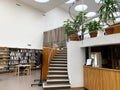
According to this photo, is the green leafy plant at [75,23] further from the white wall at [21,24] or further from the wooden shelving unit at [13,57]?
the white wall at [21,24]

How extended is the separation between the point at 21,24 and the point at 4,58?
140 inches

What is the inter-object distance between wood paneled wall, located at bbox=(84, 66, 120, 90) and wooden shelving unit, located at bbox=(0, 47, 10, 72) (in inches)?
291

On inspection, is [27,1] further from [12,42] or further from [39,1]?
[12,42]

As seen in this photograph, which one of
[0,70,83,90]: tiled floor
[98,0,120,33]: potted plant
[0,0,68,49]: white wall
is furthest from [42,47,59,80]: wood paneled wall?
[0,0,68,49]: white wall

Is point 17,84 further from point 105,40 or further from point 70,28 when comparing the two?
point 105,40

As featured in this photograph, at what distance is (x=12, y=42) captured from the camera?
13492 mm

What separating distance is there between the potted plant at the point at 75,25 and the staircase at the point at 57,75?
5.29 feet

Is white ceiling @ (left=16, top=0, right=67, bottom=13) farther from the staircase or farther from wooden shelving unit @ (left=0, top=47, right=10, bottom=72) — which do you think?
the staircase

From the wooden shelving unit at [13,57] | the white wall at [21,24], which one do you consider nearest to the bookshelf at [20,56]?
the wooden shelving unit at [13,57]

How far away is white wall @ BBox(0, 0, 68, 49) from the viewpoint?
1309cm

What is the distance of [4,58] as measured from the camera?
41.0ft

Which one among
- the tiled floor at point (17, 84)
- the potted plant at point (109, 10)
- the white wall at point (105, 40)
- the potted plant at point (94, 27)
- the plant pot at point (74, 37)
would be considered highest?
the potted plant at point (109, 10)

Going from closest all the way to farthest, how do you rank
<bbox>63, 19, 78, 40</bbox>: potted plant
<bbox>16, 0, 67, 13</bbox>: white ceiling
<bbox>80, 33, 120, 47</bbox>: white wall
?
1. <bbox>80, 33, 120, 47</bbox>: white wall
2. <bbox>63, 19, 78, 40</bbox>: potted plant
3. <bbox>16, 0, 67, 13</bbox>: white ceiling

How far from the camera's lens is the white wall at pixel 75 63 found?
7.54 meters
